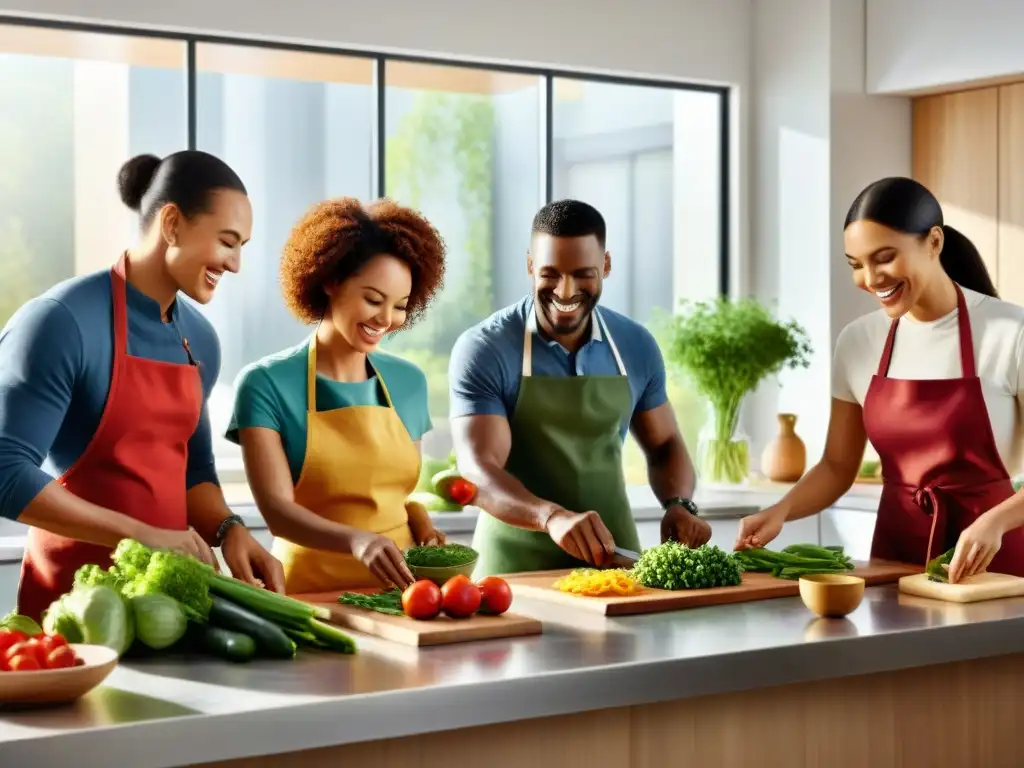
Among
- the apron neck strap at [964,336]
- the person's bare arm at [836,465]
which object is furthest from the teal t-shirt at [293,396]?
the apron neck strap at [964,336]

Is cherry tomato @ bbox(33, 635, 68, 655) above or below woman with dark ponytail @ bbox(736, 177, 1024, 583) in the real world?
below

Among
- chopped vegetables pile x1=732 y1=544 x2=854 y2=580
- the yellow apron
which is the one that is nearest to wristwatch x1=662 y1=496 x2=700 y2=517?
chopped vegetables pile x1=732 y1=544 x2=854 y2=580

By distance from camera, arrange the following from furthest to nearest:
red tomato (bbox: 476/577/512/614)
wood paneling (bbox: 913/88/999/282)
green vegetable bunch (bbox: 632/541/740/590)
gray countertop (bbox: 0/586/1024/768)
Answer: wood paneling (bbox: 913/88/999/282) → green vegetable bunch (bbox: 632/541/740/590) → red tomato (bbox: 476/577/512/614) → gray countertop (bbox: 0/586/1024/768)

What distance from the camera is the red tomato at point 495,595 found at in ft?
8.09

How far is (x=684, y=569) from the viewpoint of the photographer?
277 cm

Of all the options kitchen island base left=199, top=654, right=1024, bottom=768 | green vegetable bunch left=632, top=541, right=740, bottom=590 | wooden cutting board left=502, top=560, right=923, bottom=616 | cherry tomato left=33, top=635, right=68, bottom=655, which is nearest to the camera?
cherry tomato left=33, top=635, right=68, bottom=655

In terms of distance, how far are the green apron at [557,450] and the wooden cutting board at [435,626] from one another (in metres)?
0.90

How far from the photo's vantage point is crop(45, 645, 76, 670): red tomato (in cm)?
188

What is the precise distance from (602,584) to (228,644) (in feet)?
2.63

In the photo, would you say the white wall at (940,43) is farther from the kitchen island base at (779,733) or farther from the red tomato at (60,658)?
the red tomato at (60,658)

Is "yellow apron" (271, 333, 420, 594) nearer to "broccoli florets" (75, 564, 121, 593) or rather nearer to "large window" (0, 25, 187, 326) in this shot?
"broccoli florets" (75, 564, 121, 593)

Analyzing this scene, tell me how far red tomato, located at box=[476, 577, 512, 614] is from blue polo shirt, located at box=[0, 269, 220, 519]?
778 mm

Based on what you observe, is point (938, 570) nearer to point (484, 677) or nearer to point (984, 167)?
point (484, 677)

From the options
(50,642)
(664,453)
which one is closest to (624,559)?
(664,453)
